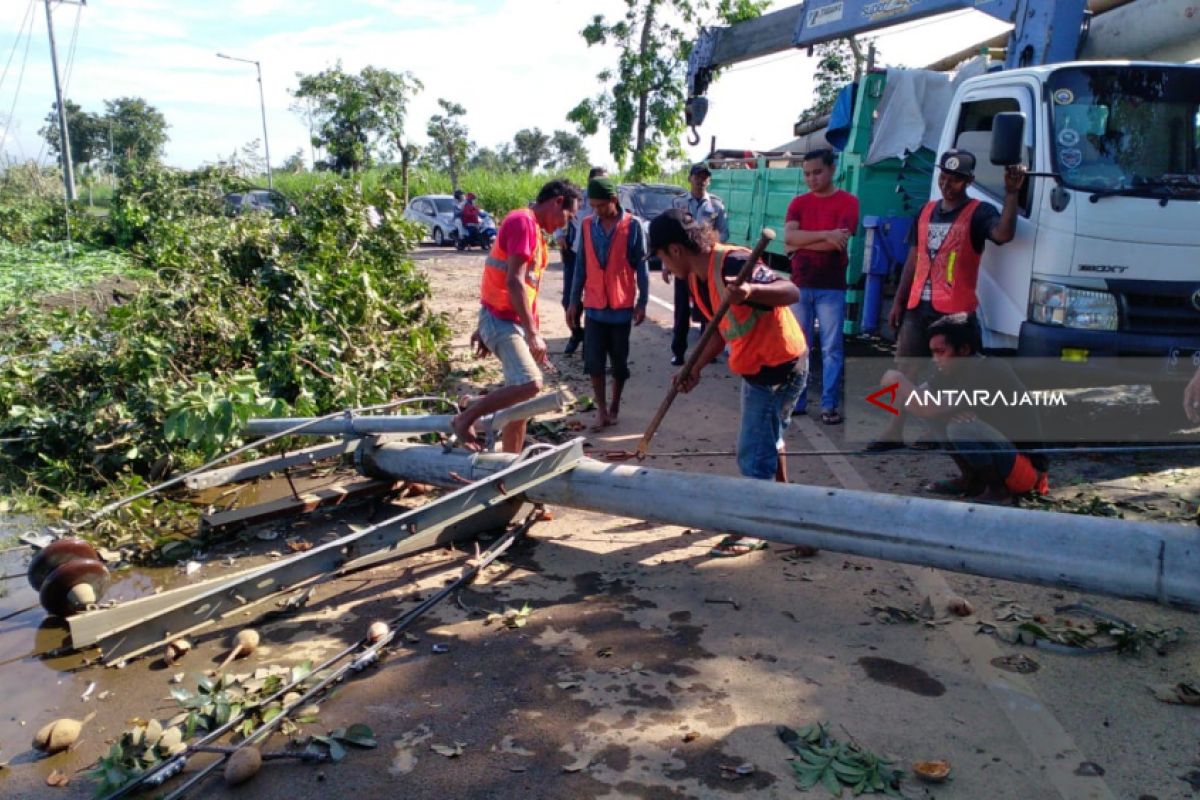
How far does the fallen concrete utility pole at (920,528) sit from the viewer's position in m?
2.92

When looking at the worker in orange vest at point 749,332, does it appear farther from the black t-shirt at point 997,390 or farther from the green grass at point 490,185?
the green grass at point 490,185

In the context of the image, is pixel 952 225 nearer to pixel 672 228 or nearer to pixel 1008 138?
pixel 1008 138

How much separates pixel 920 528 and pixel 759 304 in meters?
1.38

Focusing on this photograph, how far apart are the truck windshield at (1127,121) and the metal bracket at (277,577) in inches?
150

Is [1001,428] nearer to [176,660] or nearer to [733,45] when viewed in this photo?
[176,660]

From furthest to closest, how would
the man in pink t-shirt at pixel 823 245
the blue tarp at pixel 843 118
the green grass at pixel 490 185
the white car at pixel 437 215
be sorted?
1. the green grass at pixel 490 185
2. the white car at pixel 437 215
3. the blue tarp at pixel 843 118
4. the man in pink t-shirt at pixel 823 245

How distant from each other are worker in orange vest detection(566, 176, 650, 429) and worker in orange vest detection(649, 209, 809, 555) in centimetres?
229

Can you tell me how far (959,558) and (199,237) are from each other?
9.44 m

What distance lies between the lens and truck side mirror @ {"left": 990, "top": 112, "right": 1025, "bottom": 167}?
5.44m

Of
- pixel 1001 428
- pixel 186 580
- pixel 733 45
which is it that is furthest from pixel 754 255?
pixel 733 45

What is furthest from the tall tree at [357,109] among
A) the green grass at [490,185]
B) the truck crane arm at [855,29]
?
the truck crane arm at [855,29]

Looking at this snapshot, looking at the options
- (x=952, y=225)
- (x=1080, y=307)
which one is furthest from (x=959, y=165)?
(x=1080, y=307)

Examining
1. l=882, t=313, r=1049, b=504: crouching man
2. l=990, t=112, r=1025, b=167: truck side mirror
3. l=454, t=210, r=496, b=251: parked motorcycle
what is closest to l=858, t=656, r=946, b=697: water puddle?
l=882, t=313, r=1049, b=504: crouching man

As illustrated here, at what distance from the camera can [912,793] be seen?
111 inches
